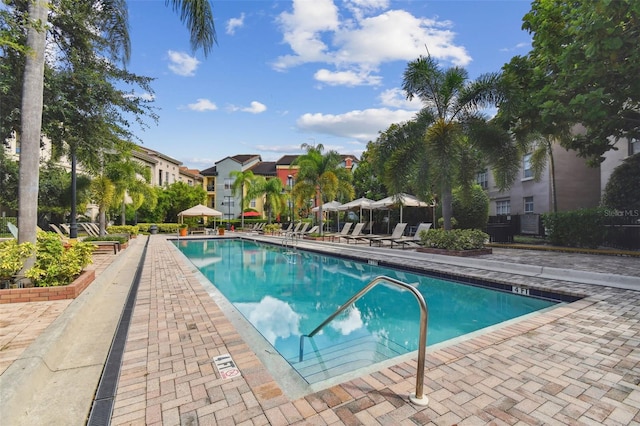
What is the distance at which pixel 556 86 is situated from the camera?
9297 millimetres

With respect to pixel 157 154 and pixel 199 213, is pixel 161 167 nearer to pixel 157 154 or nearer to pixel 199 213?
pixel 157 154

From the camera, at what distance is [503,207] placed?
24.2 meters

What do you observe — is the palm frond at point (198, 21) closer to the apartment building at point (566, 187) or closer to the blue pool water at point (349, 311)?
the blue pool water at point (349, 311)

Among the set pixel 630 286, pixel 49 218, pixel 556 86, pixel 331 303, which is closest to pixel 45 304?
pixel 331 303

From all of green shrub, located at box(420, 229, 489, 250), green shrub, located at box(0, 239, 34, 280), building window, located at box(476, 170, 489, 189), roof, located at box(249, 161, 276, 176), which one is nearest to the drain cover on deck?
green shrub, located at box(0, 239, 34, 280)

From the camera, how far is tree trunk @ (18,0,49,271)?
5410 mm

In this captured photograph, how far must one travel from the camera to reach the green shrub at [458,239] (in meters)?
11.6

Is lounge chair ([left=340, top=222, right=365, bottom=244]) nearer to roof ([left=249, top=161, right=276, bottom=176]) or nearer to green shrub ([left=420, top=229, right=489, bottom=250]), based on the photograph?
green shrub ([left=420, top=229, right=489, bottom=250])

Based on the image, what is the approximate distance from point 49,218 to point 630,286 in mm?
31416

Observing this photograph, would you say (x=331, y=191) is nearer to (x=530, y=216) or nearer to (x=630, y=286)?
(x=530, y=216)

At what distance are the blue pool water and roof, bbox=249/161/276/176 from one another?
42.1m

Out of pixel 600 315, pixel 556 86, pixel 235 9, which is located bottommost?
pixel 600 315

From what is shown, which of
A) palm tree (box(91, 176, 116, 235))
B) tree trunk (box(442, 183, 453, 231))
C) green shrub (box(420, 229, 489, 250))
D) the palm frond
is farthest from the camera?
palm tree (box(91, 176, 116, 235))

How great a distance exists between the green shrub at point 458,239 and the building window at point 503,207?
13.8 m
